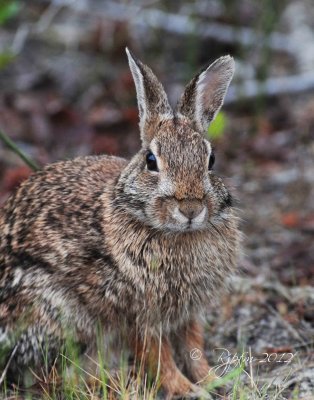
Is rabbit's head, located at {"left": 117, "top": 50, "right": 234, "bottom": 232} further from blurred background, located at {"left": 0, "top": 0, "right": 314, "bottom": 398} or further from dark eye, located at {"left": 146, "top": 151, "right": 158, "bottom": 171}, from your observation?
blurred background, located at {"left": 0, "top": 0, "right": 314, "bottom": 398}

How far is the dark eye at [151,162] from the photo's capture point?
4.16 metres

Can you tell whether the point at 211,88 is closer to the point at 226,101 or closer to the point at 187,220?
the point at 187,220

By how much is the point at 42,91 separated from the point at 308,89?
2701mm

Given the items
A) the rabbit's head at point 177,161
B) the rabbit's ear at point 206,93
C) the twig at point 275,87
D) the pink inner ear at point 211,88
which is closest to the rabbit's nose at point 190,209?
the rabbit's head at point 177,161

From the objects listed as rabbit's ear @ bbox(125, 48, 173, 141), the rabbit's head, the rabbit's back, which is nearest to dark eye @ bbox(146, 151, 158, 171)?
the rabbit's head

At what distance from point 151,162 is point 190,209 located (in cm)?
39

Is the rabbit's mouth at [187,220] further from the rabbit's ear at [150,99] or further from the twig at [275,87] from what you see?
the twig at [275,87]

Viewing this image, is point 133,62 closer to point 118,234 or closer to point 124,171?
point 124,171

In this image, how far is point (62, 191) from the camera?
4637 mm

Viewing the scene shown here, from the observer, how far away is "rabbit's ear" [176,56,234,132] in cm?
441

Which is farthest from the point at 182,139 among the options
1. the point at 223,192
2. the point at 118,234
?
the point at 118,234

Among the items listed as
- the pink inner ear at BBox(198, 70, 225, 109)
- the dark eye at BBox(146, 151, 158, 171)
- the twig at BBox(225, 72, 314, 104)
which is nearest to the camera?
the dark eye at BBox(146, 151, 158, 171)

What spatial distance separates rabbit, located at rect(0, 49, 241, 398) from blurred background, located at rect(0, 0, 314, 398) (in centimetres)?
82

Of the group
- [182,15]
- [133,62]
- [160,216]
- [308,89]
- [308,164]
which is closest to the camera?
[160,216]
